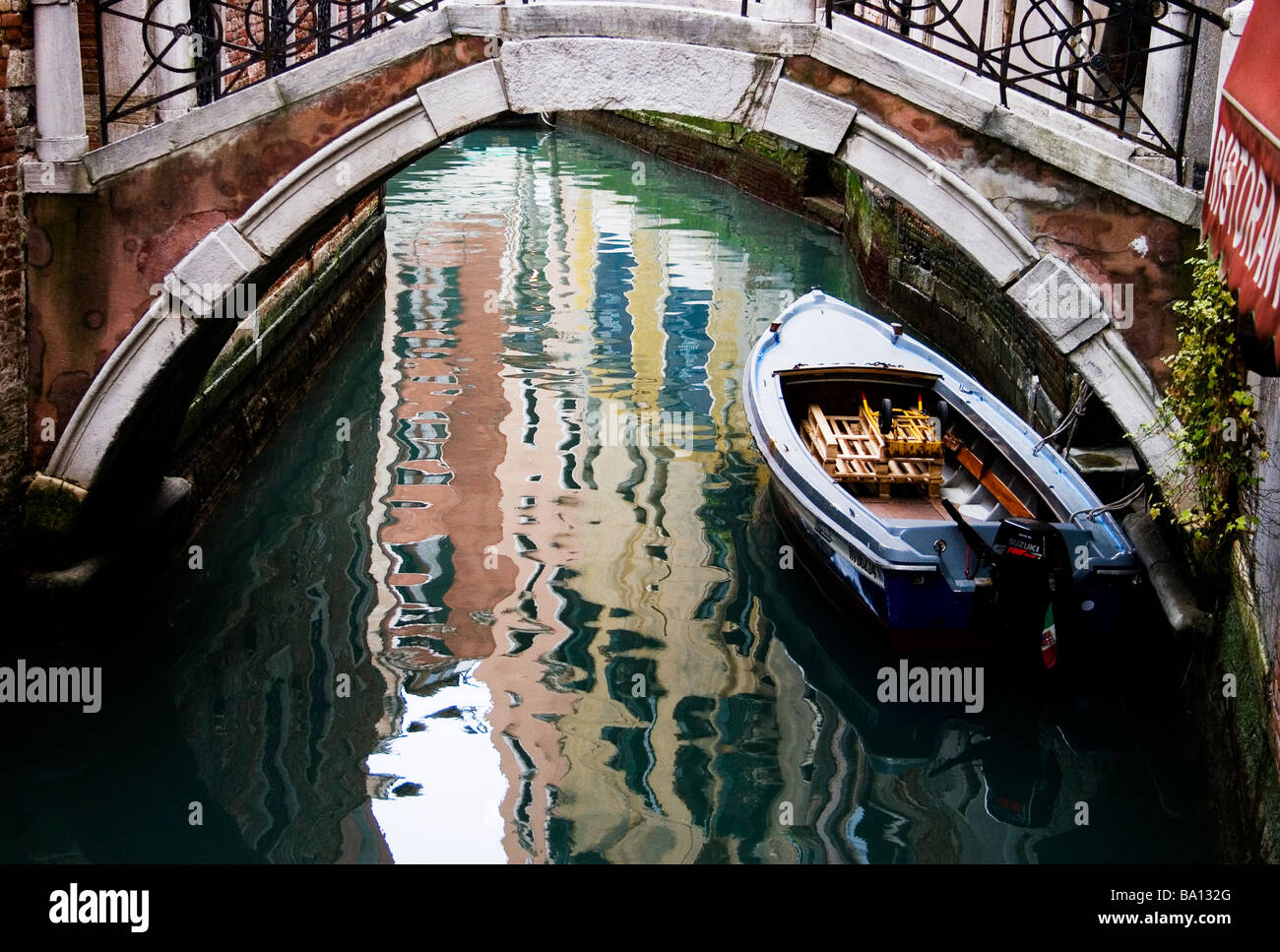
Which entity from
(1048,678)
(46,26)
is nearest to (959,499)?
(1048,678)

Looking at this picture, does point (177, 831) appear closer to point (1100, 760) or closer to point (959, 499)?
point (1100, 760)

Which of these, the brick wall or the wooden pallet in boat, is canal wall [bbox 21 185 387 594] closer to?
the brick wall

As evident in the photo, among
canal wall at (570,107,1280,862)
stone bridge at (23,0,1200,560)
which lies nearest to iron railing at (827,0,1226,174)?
stone bridge at (23,0,1200,560)

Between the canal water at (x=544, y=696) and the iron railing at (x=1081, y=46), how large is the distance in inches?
81.0

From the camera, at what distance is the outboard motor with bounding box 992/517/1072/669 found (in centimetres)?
504

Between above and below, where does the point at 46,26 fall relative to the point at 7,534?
above

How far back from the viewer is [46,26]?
465 centimetres

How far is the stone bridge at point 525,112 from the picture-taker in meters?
4.64

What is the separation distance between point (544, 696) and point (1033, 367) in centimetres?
355

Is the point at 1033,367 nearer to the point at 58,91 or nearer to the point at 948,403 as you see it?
the point at 948,403

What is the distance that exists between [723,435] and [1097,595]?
3.03m

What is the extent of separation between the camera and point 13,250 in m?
4.76

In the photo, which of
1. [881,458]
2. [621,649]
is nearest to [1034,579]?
[881,458]

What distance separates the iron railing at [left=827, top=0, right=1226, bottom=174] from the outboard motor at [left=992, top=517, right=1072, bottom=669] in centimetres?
127
